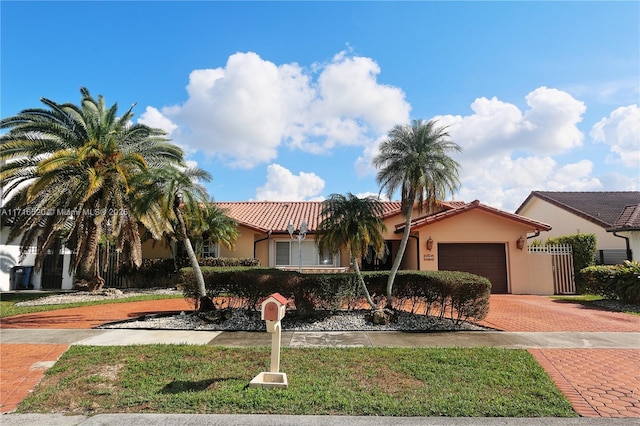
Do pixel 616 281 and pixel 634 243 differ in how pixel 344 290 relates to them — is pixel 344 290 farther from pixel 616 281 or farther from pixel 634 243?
pixel 634 243

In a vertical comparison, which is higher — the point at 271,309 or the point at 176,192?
the point at 176,192

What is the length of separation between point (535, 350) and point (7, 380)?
362 inches

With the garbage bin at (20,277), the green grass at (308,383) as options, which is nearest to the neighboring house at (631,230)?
the green grass at (308,383)

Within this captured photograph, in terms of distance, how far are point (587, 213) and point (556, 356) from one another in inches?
838

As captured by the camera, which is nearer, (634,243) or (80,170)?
(80,170)

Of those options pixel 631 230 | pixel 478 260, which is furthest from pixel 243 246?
pixel 631 230

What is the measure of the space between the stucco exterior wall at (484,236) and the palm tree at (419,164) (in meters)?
7.93

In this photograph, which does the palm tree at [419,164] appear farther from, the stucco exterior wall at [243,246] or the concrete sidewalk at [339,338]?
the stucco exterior wall at [243,246]

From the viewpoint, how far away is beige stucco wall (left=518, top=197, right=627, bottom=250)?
21.2 meters

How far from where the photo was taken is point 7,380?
237 inches

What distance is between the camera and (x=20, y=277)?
19.5 metres

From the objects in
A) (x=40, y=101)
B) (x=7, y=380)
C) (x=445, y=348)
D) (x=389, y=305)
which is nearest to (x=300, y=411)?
(x=445, y=348)

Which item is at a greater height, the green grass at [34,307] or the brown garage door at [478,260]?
the brown garage door at [478,260]

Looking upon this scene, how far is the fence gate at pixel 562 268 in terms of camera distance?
17141 millimetres
